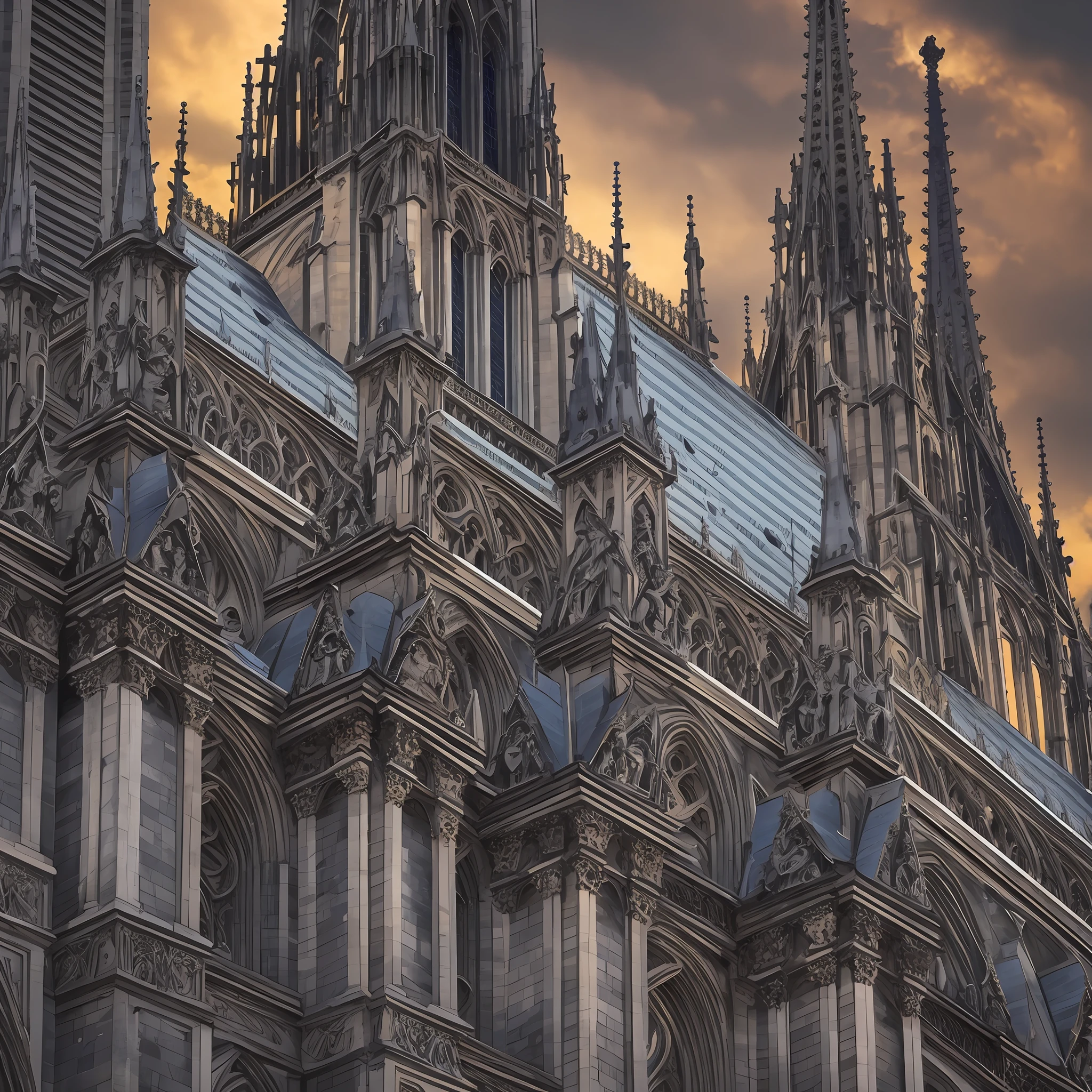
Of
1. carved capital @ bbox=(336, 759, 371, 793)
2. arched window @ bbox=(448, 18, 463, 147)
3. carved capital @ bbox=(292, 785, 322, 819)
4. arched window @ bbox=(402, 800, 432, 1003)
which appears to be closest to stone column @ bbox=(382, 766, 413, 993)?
arched window @ bbox=(402, 800, 432, 1003)

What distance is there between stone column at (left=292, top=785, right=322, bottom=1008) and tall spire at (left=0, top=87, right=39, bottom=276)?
27.3ft

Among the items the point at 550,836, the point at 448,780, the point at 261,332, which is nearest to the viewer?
the point at 448,780

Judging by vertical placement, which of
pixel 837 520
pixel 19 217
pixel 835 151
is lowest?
pixel 19 217

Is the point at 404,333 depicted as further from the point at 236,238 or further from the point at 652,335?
the point at 652,335

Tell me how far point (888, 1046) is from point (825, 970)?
1.42 meters

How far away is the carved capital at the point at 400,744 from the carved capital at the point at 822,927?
910 cm

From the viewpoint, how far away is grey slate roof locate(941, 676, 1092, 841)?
63.1 m

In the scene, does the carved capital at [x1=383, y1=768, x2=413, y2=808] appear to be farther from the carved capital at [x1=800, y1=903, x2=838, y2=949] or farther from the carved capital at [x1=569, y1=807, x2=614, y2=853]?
the carved capital at [x1=800, y1=903, x2=838, y2=949]

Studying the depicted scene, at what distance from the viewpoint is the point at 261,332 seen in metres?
52.0

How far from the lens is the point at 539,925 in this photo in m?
38.4

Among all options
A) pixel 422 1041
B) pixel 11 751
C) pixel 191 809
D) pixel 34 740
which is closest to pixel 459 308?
pixel 191 809

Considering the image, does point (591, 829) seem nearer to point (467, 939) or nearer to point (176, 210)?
point (467, 939)

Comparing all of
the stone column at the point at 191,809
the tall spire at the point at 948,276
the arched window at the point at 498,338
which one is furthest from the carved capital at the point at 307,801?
the tall spire at the point at 948,276

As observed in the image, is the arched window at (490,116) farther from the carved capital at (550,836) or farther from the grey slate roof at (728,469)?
the carved capital at (550,836)
